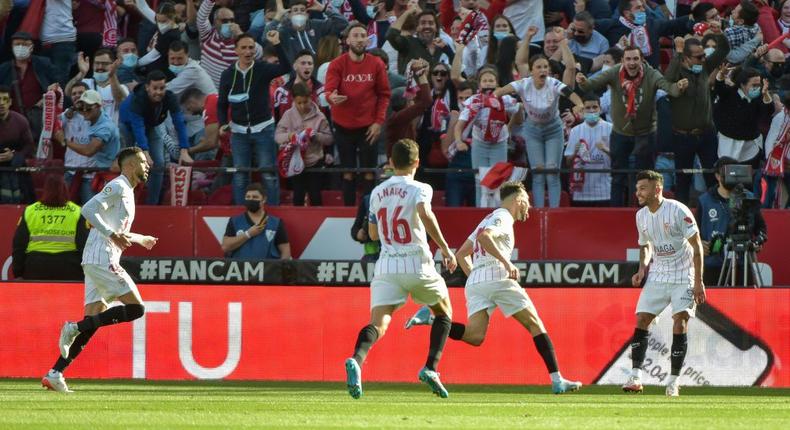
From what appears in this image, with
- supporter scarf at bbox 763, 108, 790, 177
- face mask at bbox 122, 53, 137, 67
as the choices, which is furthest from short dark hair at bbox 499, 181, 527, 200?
face mask at bbox 122, 53, 137, 67

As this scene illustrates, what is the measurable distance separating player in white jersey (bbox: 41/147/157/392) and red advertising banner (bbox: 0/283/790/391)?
7.68 feet

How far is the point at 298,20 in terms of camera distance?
18312 mm

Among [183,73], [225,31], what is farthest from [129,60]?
[225,31]

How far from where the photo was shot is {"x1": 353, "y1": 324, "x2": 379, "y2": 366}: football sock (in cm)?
1077

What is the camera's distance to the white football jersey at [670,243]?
12672 millimetres

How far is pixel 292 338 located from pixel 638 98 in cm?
494

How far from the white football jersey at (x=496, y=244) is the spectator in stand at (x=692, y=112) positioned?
488cm

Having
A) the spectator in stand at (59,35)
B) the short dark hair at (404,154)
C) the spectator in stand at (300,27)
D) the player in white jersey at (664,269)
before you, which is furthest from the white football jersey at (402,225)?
the spectator in stand at (59,35)

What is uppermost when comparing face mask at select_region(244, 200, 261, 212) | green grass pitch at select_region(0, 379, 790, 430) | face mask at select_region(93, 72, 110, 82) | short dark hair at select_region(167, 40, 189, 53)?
short dark hair at select_region(167, 40, 189, 53)

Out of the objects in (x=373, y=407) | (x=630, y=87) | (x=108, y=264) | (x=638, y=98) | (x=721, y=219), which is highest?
(x=630, y=87)

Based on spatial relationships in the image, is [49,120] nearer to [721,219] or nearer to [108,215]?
[108,215]

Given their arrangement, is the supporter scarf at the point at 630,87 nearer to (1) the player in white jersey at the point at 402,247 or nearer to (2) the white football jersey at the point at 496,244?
(2) the white football jersey at the point at 496,244

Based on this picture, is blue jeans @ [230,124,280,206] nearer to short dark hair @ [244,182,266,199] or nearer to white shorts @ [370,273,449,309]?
short dark hair @ [244,182,266,199]

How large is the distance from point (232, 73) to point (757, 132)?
6.16 meters
